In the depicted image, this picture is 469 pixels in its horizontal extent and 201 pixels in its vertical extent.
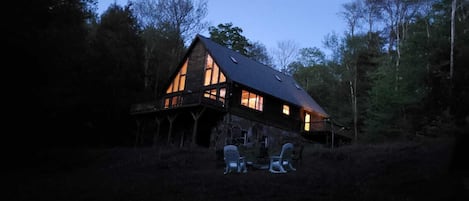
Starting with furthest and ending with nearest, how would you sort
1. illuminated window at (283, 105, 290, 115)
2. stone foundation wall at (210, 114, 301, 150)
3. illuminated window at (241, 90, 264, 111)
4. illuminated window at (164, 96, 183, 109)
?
illuminated window at (283, 105, 290, 115) → illuminated window at (241, 90, 264, 111) → stone foundation wall at (210, 114, 301, 150) → illuminated window at (164, 96, 183, 109)

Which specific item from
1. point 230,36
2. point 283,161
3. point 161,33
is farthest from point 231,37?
point 283,161

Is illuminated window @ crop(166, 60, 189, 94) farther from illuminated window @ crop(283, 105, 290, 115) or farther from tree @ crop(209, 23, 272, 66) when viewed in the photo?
tree @ crop(209, 23, 272, 66)

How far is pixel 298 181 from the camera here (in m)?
10.9

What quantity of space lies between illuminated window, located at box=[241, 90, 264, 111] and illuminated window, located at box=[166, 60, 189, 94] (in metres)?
4.41

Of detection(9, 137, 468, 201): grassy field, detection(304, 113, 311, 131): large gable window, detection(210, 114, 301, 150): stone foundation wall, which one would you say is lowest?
detection(9, 137, 468, 201): grassy field

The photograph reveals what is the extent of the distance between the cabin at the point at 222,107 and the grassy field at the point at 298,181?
5533 mm

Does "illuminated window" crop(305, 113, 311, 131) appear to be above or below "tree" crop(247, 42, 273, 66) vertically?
below

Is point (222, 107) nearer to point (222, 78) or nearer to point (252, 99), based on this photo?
point (222, 78)

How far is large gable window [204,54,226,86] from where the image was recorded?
79.6 feet

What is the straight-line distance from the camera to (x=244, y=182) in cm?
1091

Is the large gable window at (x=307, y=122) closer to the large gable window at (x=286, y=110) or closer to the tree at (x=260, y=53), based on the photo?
the large gable window at (x=286, y=110)

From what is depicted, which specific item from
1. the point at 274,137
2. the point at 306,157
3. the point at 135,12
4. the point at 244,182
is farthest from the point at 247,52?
the point at 244,182

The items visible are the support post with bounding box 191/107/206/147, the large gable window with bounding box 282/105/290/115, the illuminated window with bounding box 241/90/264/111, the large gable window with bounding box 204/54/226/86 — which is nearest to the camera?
the support post with bounding box 191/107/206/147

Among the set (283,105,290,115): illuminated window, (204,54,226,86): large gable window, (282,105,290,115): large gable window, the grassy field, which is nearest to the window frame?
(204,54,226,86): large gable window
